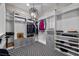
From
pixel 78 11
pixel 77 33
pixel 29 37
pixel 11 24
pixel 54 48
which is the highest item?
pixel 78 11

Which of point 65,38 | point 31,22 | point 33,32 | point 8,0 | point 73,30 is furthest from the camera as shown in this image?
point 33,32

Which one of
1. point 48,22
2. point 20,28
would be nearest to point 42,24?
point 48,22

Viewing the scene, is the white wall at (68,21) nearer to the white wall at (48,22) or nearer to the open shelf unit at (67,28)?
the open shelf unit at (67,28)

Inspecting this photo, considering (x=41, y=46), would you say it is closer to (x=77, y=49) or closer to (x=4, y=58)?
(x=77, y=49)

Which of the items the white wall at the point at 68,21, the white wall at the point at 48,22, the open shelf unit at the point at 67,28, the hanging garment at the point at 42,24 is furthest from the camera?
the white wall at the point at 48,22

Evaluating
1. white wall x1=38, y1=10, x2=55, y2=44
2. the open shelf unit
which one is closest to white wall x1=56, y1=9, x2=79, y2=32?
the open shelf unit

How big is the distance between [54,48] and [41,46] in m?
0.51

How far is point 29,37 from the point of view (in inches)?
132

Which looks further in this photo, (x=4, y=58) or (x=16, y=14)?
(x=16, y=14)

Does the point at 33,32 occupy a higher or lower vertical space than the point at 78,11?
lower

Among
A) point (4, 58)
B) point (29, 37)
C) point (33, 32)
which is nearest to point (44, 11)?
point (33, 32)

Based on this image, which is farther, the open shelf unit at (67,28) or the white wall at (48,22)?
the white wall at (48,22)

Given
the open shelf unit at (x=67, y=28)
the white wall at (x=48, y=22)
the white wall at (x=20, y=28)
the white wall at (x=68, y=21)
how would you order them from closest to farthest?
the open shelf unit at (x=67, y=28), the white wall at (x=68, y=21), the white wall at (x=20, y=28), the white wall at (x=48, y=22)

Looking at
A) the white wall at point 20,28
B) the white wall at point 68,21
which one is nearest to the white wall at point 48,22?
the white wall at point 68,21
